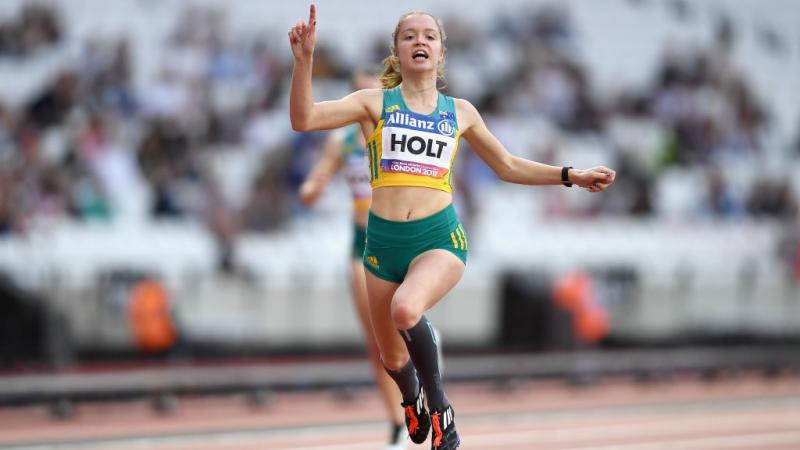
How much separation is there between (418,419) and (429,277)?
0.88 metres

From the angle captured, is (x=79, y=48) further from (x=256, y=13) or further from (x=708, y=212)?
(x=708, y=212)

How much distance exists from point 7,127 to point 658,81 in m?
11.0

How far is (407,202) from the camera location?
20.2 feet

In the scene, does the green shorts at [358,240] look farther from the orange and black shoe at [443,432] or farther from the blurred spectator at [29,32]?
the blurred spectator at [29,32]

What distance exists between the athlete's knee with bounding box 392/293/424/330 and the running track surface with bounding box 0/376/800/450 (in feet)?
11.4

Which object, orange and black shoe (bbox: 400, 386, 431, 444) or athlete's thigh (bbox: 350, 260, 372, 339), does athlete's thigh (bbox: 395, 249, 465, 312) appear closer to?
orange and black shoe (bbox: 400, 386, 431, 444)

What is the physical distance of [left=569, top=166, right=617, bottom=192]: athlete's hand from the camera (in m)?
6.16

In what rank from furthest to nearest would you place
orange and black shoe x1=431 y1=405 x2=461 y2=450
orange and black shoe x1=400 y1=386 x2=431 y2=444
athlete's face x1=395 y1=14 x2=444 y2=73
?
orange and black shoe x1=400 y1=386 x2=431 y2=444
athlete's face x1=395 y1=14 x2=444 y2=73
orange and black shoe x1=431 y1=405 x2=461 y2=450

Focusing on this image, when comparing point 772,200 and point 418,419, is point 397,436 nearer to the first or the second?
point 418,419

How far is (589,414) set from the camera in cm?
1217

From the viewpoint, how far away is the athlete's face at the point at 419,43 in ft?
20.1

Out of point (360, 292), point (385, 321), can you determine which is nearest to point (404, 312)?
point (385, 321)

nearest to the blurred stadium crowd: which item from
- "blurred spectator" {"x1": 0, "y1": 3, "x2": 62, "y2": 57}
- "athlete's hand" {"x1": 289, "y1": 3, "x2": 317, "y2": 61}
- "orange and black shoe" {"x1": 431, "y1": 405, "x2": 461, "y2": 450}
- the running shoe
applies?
"blurred spectator" {"x1": 0, "y1": 3, "x2": 62, "y2": 57}

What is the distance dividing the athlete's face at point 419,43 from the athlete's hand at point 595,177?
2.97 ft
